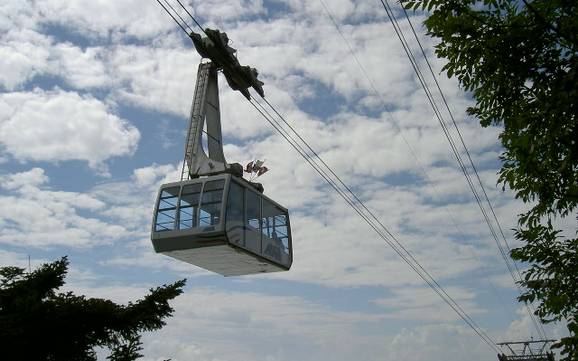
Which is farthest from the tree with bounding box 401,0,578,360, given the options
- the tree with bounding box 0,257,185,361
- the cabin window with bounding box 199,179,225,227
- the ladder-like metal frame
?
the ladder-like metal frame

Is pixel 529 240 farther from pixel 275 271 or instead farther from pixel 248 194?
pixel 275 271

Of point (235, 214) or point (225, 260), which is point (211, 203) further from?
point (225, 260)

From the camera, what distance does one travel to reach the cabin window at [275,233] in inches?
711

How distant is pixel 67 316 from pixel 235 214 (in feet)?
20.6

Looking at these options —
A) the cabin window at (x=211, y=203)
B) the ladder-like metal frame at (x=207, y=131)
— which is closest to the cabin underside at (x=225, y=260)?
the cabin window at (x=211, y=203)

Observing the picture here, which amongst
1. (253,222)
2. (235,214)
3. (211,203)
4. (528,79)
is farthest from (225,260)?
(528,79)

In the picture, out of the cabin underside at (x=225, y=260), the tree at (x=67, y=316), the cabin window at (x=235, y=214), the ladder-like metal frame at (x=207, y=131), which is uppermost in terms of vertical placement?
the ladder-like metal frame at (x=207, y=131)

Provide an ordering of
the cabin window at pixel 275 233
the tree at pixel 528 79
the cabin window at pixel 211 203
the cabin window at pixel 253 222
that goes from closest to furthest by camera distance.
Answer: the tree at pixel 528 79, the cabin window at pixel 211 203, the cabin window at pixel 253 222, the cabin window at pixel 275 233

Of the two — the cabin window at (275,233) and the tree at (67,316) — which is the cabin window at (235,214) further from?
the tree at (67,316)

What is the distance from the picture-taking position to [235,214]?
634 inches

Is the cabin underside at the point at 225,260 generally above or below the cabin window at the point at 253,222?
below

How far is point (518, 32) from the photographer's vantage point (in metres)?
5.38

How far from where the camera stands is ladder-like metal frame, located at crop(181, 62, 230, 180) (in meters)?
19.5

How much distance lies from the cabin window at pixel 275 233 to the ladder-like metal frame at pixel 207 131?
2.20m
